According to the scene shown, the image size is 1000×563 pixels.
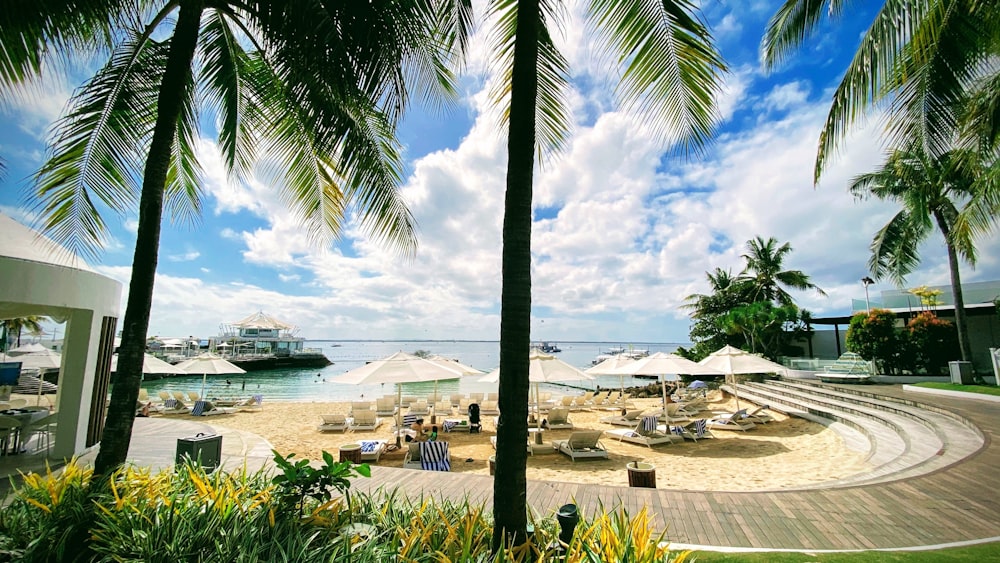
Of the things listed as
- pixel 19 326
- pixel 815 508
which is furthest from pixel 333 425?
pixel 19 326

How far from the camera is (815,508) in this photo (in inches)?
211

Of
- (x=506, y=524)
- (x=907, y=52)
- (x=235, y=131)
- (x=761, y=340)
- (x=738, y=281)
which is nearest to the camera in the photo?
(x=506, y=524)

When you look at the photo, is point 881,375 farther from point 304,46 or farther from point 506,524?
point 304,46

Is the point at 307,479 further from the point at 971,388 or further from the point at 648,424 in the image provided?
the point at 971,388

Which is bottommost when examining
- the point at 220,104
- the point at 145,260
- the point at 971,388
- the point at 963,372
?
the point at 971,388

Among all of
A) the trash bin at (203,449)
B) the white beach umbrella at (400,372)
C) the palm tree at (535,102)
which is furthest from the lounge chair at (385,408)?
the palm tree at (535,102)

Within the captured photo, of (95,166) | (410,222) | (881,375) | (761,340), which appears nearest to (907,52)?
(410,222)

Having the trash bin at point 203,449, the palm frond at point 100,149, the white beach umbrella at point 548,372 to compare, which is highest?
the palm frond at point 100,149

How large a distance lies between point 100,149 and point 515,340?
611cm

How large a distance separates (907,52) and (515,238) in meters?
5.89

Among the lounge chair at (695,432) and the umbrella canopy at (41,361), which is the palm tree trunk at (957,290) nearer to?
the lounge chair at (695,432)

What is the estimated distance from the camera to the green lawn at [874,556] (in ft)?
12.7

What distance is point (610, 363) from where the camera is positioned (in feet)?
47.9

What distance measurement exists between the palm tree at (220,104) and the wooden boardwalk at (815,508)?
3852 mm
